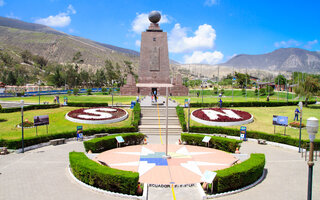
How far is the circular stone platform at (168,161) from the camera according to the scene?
1460 cm

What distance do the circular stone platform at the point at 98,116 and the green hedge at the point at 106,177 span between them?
15.9 m

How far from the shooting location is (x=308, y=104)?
47.2m

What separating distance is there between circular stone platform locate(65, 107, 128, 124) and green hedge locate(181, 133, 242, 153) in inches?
457

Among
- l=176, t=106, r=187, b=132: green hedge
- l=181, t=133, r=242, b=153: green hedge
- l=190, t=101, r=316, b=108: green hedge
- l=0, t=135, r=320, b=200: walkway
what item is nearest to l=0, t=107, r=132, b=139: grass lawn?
l=0, t=135, r=320, b=200: walkway

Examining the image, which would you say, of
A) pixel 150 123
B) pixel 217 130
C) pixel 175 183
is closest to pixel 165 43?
pixel 150 123

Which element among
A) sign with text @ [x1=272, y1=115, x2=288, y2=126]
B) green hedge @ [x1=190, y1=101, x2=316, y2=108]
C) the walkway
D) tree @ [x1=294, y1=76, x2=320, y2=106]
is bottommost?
the walkway

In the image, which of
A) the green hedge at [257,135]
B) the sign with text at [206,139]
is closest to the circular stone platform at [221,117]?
the green hedge at [257,135]

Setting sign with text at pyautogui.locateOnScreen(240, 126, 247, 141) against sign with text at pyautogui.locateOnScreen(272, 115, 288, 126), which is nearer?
sign with text at pyautogui.locateOnScreen(272, 115, 288, 126)

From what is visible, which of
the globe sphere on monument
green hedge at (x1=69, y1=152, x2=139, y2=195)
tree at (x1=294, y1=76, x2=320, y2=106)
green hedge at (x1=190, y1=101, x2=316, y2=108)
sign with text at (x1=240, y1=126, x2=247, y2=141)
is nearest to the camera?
green hedge at (x1=69, y1=152, x2=139, y2=195)

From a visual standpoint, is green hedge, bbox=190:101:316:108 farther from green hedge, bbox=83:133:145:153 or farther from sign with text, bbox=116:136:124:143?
sign with text, bbox=116:136:124:143

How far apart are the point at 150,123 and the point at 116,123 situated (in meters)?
4.24

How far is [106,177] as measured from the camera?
1248cm

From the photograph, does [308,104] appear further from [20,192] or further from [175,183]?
[20,192]

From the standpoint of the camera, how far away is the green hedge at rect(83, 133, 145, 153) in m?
19.3
